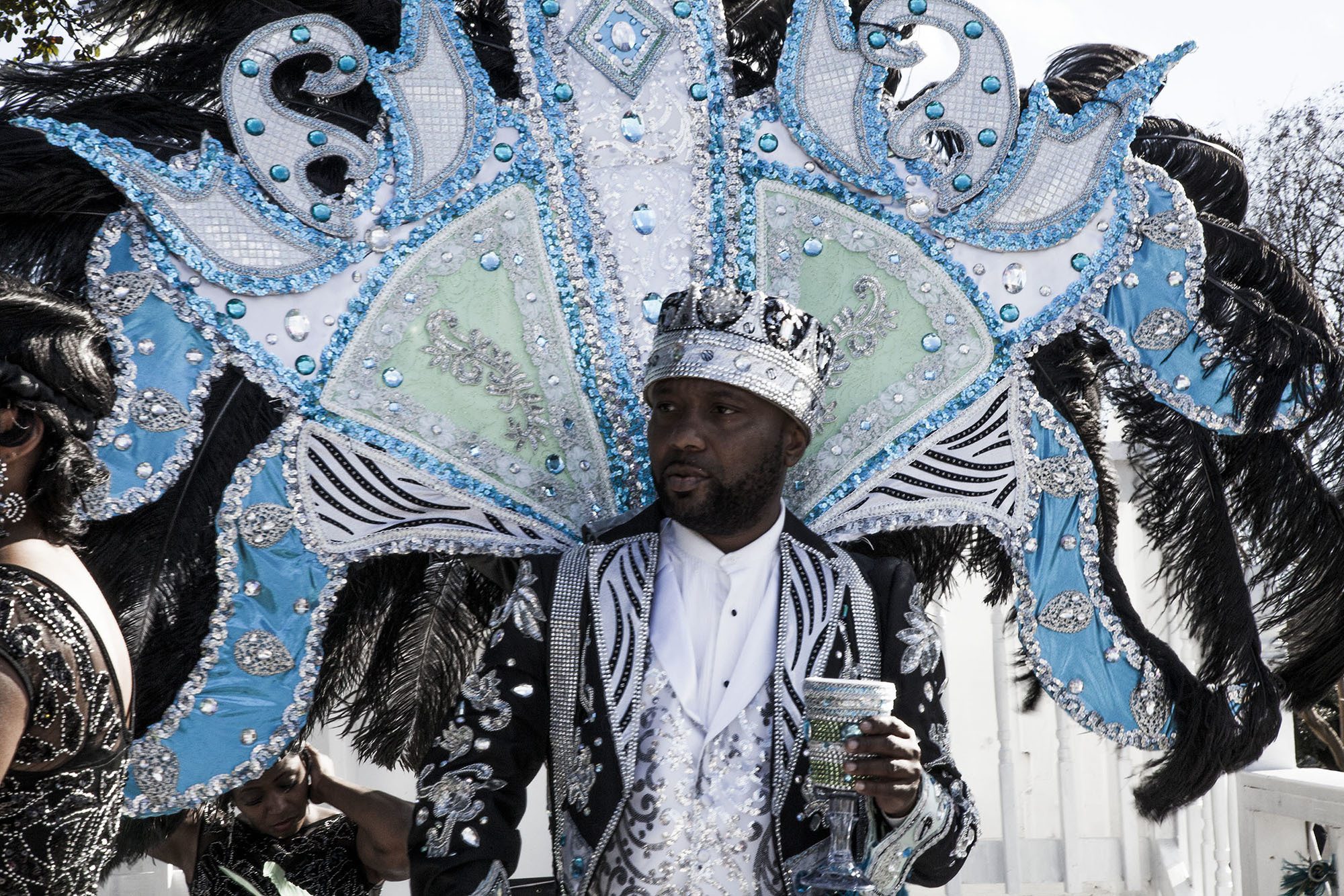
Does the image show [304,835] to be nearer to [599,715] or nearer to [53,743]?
[599,715]

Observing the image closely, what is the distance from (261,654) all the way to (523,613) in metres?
0.49

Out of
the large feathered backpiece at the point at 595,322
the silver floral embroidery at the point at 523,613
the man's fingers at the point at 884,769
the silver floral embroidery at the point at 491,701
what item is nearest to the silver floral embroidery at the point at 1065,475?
the large feathered backpiece at the point at 595,322

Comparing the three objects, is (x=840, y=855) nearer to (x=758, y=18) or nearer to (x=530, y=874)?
(x=758, y=18)

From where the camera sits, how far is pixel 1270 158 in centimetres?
484

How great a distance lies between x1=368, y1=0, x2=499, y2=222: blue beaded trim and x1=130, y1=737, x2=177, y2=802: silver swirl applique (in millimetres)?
1051

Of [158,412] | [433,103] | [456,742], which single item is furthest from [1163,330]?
[158,412]

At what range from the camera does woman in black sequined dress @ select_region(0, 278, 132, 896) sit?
6.41 feet

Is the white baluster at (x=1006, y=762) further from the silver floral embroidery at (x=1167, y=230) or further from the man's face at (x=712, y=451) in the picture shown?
the man's face at (x=712, y=451)

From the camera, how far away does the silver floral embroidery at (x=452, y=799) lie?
7.91ft

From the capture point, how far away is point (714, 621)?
262 cm

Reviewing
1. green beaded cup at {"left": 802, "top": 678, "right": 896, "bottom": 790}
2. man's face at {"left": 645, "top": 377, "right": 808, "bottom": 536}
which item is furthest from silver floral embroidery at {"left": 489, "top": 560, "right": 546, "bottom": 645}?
green beaded cup at {"left": 802, "top": 678, "right": 896, "bottom": 790}

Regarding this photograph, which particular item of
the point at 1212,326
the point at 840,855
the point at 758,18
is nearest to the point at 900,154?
the point at 758,18

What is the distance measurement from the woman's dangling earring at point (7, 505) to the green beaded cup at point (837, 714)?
1.12 m

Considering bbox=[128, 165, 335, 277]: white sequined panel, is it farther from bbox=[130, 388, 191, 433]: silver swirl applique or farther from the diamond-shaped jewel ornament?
→ the diamond-shaped jewel ornament
